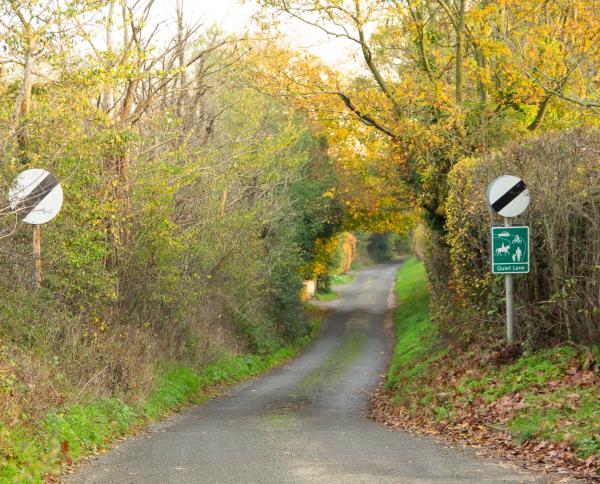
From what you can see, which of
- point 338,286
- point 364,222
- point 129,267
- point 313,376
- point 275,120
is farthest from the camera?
point 338,286

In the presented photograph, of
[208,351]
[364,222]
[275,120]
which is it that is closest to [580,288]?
[208,351]

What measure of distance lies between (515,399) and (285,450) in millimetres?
3471

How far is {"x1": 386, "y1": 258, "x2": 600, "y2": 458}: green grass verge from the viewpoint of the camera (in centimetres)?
958

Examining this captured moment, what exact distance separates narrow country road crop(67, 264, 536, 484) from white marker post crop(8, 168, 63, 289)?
128 inches

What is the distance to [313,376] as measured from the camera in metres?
24.5

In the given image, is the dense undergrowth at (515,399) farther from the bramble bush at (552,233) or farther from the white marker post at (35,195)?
the white marker post at (35,195)

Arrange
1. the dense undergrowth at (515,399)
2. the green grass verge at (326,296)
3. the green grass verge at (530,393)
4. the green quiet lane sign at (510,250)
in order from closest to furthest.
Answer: the dense undergrowth at (515,399) → the green grass verge at (530,393) → the green quiet lane sign at (510,250) → the green grass verge at (326,296)

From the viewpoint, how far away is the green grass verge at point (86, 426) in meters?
8.45

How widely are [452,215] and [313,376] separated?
10.4m

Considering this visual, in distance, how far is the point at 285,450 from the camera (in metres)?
10.2

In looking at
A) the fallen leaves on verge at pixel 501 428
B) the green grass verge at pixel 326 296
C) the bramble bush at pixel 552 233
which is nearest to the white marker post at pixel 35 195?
the fallen leaves on verge at pixel 501 428

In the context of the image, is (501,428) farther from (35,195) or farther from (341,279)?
(341,279)

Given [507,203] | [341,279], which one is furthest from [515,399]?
[341,279]

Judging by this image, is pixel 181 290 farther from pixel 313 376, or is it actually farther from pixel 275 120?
pixel 275 120
